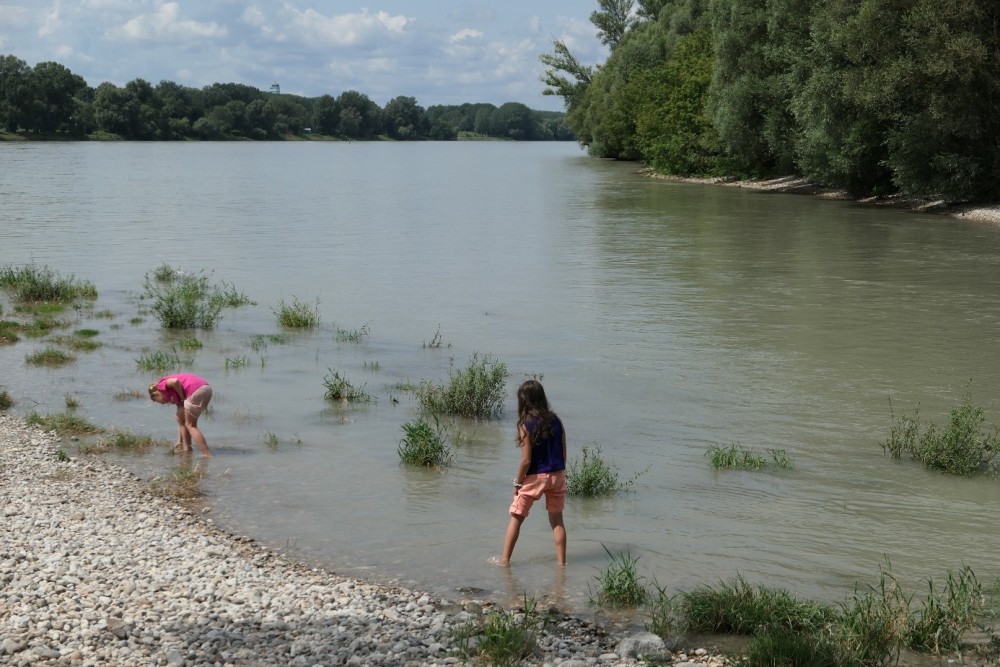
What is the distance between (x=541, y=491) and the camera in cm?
895

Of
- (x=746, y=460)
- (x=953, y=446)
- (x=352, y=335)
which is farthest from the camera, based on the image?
(x=352, y=335)

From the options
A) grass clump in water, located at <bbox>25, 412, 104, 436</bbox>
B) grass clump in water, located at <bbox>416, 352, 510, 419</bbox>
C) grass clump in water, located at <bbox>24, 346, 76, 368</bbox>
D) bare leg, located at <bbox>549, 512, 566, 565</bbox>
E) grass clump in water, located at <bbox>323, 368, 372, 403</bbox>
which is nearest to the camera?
bare leg, located at <bbox>549, 512, 566, 565</bbox>

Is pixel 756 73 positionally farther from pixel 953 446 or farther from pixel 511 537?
pixel 511 537

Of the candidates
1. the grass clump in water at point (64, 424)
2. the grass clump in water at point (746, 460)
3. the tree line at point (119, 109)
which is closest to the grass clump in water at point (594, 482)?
the grass clump in water at point (746, 460)

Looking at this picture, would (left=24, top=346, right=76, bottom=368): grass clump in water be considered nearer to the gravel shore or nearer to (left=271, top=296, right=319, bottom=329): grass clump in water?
(left=271, top=296, right=319, bottom=329): grass clump in water

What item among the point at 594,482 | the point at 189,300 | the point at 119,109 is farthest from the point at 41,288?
the point at 119,109

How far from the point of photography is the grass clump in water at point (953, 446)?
1170cm

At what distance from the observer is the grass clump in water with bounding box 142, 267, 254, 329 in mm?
20375

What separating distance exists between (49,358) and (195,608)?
11017 millimetres

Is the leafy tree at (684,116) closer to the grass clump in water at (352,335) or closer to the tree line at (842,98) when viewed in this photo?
the tree line at (842,98)

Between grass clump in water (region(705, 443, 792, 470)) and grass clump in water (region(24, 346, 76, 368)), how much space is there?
1088cm

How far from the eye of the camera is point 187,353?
18109 millimetres

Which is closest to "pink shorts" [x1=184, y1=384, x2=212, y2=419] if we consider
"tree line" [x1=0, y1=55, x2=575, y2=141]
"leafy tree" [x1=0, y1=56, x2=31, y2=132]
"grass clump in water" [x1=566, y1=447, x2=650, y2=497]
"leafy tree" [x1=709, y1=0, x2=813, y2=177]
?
"grass clump in water" [x1=566, y1=447, x2=650, y2=497]

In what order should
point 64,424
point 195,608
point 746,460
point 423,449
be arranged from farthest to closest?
point 64,424 → point 423,449 → point 746,460 → point 195,608
